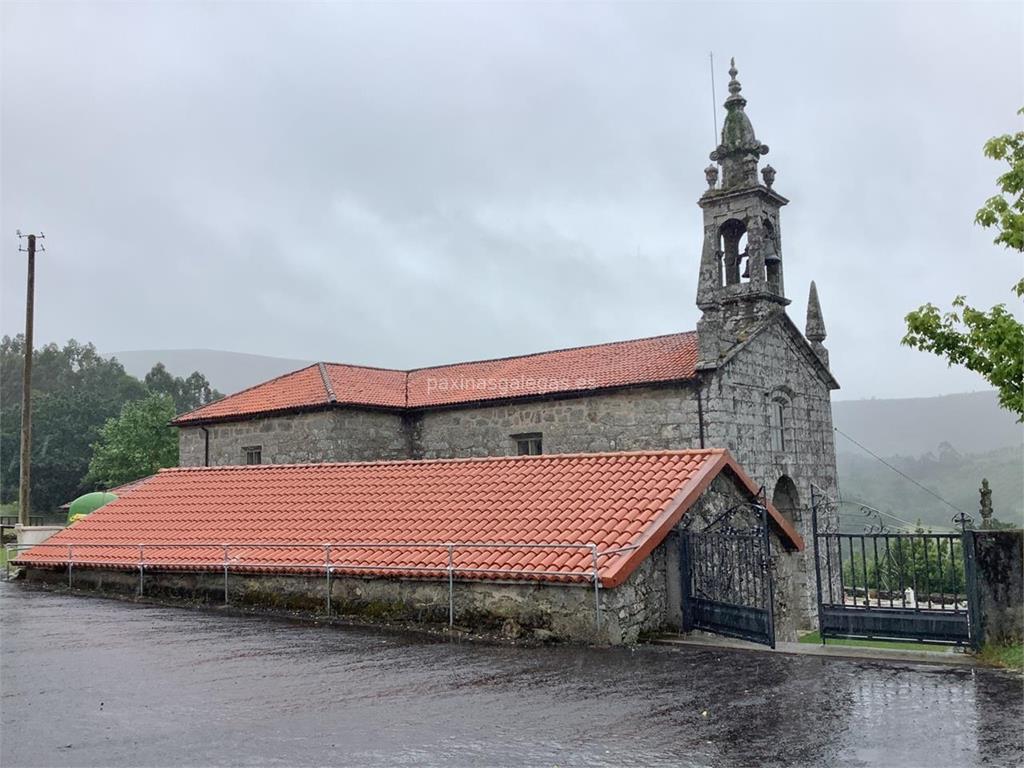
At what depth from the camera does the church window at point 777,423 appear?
74.9 ft

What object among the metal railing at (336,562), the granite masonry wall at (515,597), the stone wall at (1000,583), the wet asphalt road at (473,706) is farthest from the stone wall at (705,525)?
the stone wall at (1000,583)

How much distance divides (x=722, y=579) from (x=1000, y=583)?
123 inches

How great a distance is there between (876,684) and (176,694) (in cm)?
644

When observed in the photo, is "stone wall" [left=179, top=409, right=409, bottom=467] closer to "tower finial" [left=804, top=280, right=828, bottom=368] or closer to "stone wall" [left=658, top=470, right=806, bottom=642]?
"tower finial" [left=804, top=280, right=828, bottom=368]

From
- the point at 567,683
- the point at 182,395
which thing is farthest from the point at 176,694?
the point at 182,395

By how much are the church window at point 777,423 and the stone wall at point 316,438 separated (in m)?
10.4

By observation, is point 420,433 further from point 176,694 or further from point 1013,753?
point 1013,753

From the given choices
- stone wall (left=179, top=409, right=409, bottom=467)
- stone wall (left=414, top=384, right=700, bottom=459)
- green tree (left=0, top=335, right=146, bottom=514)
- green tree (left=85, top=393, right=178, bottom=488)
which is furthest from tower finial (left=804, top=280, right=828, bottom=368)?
green tree (left=0, top=335, right=146, bottom=514)

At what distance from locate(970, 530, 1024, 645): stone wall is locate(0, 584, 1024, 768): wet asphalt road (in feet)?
3.45

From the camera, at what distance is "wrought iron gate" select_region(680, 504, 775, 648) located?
10078 mm

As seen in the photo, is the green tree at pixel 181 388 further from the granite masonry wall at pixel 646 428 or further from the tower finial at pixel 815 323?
the tower finial at pixel 815 323

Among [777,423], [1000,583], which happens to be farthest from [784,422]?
[1000,583]

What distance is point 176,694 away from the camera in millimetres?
7836

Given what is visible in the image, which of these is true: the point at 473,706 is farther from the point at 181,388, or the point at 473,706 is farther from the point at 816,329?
the point at 181,388
